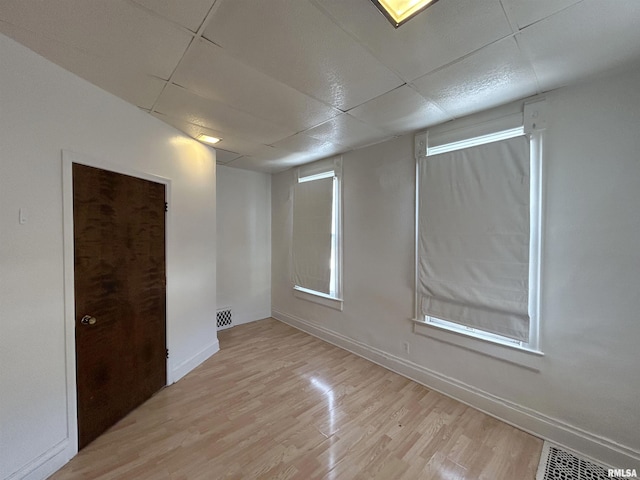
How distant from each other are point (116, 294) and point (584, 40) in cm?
361

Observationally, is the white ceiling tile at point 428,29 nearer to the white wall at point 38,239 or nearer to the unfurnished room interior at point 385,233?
the unfurnished room interior at point 385,233

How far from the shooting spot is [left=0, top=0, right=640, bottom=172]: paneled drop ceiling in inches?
48.9

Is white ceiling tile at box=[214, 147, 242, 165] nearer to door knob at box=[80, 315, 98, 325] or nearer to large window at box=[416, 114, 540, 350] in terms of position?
door knob at box=[80, 315, 98, 325]

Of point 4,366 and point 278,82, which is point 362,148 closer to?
point 278,82

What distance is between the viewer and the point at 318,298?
392cm

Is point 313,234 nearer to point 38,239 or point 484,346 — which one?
point 484,346

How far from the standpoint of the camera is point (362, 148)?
10.8ft

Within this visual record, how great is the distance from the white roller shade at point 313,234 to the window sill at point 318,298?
0.25 feet

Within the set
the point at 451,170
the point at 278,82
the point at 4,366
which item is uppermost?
the point at 278,82

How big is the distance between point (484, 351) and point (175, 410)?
280cm

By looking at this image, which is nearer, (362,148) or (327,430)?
(327,430)

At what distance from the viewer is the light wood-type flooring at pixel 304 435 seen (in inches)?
66.2

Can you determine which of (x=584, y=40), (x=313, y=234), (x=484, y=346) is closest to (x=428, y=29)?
(x=584, y=40)

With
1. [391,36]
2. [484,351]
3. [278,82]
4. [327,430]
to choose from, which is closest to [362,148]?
[278,82]
